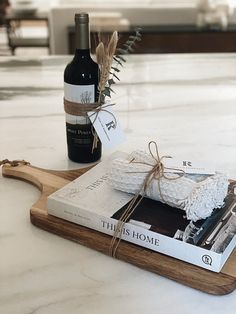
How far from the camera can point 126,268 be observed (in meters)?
0.73

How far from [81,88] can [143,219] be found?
0.32m

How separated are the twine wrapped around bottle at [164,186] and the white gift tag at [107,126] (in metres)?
0.15

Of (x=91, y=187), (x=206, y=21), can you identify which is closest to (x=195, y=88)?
(x=91, y=187)

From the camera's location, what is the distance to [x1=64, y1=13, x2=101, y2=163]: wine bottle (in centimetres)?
92

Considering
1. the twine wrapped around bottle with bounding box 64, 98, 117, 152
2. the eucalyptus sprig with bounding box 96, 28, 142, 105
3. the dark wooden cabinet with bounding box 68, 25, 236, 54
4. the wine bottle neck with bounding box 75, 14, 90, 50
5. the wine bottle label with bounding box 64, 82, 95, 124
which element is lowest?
the dark wooden cabinet with bounding box 68, 25, 236, 54

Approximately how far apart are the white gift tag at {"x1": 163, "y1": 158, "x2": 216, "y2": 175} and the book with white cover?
0.18ft

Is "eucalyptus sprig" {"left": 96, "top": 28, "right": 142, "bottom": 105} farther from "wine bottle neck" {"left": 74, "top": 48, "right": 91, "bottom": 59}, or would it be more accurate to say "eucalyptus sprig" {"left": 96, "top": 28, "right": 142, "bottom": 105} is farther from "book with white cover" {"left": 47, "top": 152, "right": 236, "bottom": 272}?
"book with white cover" {"left": 47, "top": 152, "right": 236, "bottom": 272}

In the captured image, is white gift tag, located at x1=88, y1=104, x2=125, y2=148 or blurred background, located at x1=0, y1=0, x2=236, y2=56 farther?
blurred background, located at x1=0, y1=0, x2=236, y2=56

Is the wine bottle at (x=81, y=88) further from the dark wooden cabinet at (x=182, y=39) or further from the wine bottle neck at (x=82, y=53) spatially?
the dark wooden cabinet at (x=182, y=39)

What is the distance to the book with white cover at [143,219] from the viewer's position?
2.27 feet

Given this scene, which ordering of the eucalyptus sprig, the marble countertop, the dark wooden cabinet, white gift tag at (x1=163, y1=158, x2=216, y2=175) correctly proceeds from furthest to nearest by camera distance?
the dark wooden cabinet < the eucalyptus sprig < white gift tag at (x1=163, y1=158, x2=216, y2=175) < the marble countertop

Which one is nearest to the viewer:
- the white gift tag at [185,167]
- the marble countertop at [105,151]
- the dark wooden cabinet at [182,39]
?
the marble countertop at [105,151]

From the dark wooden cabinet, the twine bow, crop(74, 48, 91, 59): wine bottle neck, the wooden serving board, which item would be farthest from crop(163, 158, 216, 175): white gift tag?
the dark wooden cabinet

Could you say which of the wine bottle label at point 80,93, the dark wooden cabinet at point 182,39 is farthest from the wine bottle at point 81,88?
the dark wooden cabinet at point 182,39
